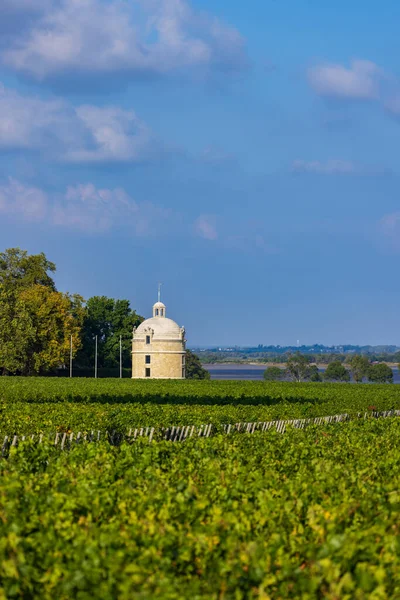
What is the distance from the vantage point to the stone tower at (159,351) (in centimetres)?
9769

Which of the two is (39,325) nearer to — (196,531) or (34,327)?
(34,327)

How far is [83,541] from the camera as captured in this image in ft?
24.4

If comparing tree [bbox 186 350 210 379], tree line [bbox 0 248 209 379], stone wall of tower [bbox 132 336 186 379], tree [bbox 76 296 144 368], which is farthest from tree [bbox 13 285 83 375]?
tree [bbox 186 350 210 379]

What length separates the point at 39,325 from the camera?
3620 inches

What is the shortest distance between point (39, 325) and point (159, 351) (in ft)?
46.8

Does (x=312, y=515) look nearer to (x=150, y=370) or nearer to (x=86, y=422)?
(x=86, y=422)

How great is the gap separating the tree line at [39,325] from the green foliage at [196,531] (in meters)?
77.8

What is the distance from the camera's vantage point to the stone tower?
320 feet

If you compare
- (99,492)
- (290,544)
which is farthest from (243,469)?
(290,544)

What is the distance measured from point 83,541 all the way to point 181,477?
4.15 m

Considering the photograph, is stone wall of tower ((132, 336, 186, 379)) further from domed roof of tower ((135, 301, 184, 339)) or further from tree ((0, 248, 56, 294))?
tree ((0, 248, 56, 294))

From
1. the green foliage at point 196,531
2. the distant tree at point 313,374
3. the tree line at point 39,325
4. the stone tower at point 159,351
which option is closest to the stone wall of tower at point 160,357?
the stone tower at point 159,351

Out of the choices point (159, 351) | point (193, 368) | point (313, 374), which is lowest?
point (313, 374)

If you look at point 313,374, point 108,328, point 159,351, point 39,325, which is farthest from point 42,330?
point 313,374
